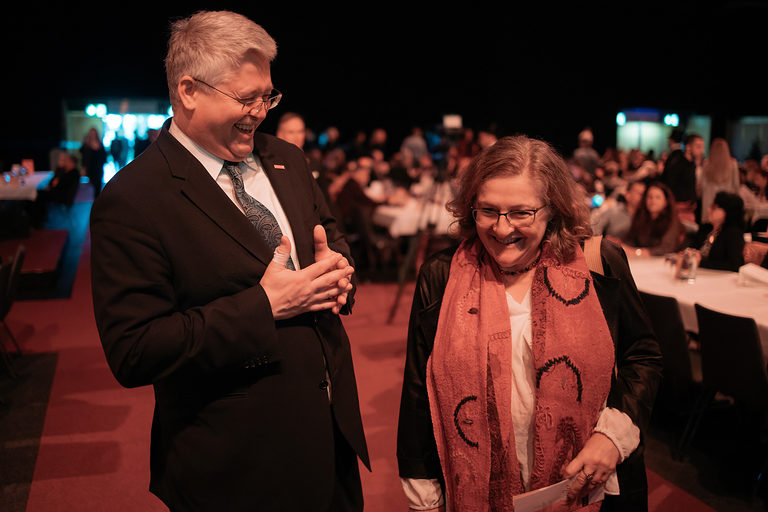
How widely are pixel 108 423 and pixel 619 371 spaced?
3.04m

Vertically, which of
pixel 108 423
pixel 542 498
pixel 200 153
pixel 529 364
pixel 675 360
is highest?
pixel 200 153

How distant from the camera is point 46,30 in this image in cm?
1521

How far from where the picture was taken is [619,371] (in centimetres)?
155

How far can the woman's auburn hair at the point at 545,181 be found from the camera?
4.77 feet

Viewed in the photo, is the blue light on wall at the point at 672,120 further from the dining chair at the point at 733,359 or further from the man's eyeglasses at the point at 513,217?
the man's eyeglasses at the point at 513,217

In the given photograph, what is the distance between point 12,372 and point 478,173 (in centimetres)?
398

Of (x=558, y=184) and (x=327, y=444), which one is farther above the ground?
(x=558, y=184)

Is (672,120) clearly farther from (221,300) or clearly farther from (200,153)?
(221,300)

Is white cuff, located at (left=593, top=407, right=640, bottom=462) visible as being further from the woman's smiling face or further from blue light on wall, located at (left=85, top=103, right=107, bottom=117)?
blue light on wall, located at (left=85, top=103, right=107, bottom=117)

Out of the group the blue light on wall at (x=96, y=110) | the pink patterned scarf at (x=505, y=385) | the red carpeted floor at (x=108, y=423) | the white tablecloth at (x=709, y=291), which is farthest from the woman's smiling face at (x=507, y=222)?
the blue light on wall at (x=96, y=110)

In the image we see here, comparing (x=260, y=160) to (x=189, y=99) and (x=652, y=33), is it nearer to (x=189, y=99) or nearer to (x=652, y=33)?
(x=189, y=99)

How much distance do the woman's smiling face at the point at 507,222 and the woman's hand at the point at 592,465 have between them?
1.53ft

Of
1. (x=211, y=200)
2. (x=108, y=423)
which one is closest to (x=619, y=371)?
(x=211, y=200)

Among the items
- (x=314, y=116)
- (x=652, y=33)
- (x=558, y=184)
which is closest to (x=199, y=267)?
(x=558, y=184)
